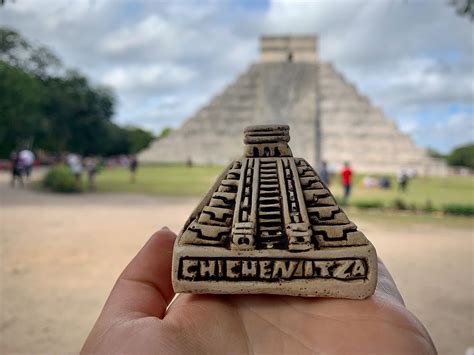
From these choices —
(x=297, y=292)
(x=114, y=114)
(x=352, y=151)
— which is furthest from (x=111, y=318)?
(x=352, y=151)

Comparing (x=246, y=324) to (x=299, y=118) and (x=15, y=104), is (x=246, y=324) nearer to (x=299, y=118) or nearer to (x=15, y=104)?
(x=15, y=104)

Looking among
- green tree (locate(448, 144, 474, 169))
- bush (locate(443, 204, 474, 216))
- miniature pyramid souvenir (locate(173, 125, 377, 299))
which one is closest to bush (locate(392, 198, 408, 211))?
bush (locate(443, 204, 474, 216))

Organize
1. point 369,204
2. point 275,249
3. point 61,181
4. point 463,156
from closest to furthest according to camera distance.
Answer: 1. point 275,249
2. point 369,204
3. point 61,181
4. point 463,156

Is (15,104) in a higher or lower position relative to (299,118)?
lower

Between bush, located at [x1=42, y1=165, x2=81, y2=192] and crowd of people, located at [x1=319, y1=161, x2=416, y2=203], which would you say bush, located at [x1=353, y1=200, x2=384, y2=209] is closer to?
crowd of people, located at [x1=319, y1=161, x2=416, y2=203]

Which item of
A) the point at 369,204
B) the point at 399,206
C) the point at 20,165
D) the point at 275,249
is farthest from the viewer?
the point at 20,165

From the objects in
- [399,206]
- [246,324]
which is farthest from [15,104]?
[246,324]

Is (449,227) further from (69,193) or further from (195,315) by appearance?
(69,193)

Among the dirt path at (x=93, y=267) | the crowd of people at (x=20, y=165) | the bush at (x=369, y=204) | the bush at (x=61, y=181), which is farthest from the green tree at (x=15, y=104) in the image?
the bush at (x=369, y=204)
